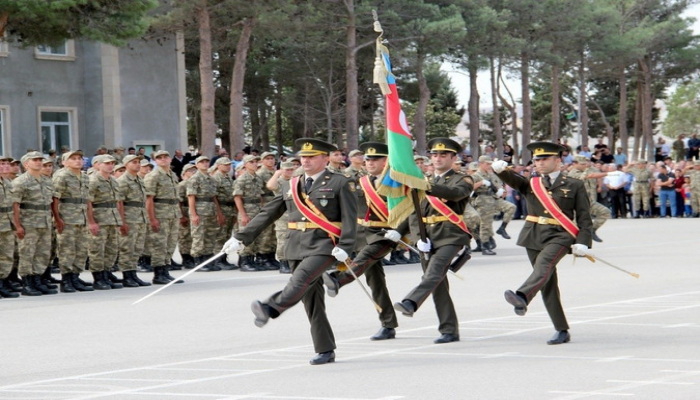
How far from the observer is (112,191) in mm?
17453

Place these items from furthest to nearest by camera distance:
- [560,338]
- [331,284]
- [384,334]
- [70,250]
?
[70,250] → [384,334] → [560,338] → [331,284]

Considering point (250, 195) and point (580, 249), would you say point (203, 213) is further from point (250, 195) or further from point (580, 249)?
point (580, 249)

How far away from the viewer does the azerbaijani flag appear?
37.8ft

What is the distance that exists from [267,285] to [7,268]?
11.5 ft

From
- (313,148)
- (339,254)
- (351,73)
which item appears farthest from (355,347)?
(351,73)

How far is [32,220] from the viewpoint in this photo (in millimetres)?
16531

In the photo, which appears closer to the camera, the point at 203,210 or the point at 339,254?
the point at 339,254

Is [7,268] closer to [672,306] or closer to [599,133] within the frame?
[672,306]

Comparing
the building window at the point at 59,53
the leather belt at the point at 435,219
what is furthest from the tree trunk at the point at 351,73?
the leather belt at the point at 435,219

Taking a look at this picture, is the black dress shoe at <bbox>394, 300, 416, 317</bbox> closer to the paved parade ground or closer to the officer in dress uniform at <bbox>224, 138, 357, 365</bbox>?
Result: the paved parade ground

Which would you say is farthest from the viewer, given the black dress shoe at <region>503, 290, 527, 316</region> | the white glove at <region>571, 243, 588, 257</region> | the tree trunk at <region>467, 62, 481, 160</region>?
the tree trunk at <region>467, 62, 481, 160</region>

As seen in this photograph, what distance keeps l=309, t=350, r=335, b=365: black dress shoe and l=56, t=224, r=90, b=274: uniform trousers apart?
24.7 feet

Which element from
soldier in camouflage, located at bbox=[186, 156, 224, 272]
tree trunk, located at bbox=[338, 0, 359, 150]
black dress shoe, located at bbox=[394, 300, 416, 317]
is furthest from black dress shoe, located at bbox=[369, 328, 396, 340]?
tree trunk, located at bbox=[338, 0, 359, 150]

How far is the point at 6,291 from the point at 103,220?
1625 millimetres
